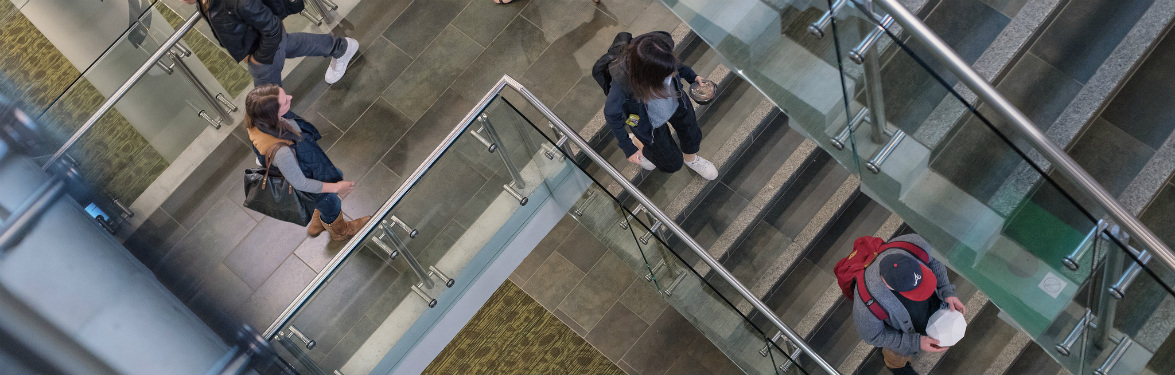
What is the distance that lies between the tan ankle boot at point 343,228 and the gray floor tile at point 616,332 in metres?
2.38

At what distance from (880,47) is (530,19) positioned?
2.95m

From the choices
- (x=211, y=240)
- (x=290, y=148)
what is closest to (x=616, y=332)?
(x=211, y=240)

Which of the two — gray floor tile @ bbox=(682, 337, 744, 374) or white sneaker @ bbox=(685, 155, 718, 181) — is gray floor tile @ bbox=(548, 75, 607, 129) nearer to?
white sneaker @ bbox=(685, 155, 718, 181)

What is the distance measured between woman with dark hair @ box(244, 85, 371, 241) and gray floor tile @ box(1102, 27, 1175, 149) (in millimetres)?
4534

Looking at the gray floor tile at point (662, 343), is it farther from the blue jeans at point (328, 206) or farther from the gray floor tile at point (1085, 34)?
the gray floor tile at point (1085, 34)

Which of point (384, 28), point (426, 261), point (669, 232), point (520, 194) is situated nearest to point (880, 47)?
point (669, 232)

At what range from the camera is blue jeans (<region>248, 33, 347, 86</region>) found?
17.1ft

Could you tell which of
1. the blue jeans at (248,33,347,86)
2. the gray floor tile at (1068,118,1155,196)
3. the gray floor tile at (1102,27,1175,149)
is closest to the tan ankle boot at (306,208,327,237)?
the blue jeans at (248,33,347,86)

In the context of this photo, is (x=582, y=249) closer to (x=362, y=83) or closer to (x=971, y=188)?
(x=362, y=83)

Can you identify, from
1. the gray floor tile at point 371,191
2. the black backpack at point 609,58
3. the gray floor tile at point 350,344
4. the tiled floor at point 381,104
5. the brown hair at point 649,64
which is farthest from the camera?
the gray floor tile at point 371,191

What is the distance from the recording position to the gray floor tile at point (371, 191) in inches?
227

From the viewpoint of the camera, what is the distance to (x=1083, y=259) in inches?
168

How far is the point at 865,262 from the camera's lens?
4.64 m

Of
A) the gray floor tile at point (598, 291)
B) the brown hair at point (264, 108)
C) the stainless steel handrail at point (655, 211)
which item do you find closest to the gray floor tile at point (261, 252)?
the brown hair at point (264, 108)
